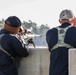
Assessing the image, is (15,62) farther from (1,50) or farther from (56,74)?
(56,74)

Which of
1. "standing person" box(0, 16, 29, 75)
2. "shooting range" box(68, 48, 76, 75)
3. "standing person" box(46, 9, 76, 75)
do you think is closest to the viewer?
"shooting range" box(68, 48, 76, 75)

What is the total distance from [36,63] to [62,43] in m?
1.15

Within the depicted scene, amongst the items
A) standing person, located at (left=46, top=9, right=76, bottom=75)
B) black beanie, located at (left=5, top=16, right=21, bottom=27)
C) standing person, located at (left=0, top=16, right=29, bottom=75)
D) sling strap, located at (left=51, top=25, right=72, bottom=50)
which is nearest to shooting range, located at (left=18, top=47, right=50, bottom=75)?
standing person, located at (left=0, top=16, right=29, bottom=75)

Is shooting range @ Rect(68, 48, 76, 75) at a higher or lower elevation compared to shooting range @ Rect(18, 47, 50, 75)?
higher

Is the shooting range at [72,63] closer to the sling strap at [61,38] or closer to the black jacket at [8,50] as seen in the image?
the sling strap at [61,38]

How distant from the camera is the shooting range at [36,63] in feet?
27.5

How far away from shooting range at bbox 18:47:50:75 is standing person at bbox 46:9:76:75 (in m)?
0.71

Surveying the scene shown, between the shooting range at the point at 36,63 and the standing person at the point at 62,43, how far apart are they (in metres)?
0.71

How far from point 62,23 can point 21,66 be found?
4.82 ft

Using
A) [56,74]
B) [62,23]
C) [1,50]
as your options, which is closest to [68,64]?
[56,74]

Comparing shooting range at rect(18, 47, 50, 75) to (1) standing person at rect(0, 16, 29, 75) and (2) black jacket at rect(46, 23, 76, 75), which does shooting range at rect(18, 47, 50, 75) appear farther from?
(2) black jacket at rect(46, 23, 76, 75)

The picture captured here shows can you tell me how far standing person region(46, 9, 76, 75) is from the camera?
7.45 m

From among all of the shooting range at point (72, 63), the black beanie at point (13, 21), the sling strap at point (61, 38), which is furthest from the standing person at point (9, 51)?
the shooting range at point (72, 63)

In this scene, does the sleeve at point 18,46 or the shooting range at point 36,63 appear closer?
the sleeve at point 18,46
